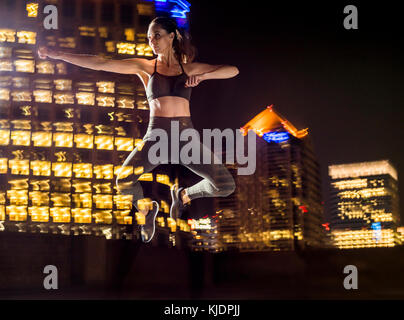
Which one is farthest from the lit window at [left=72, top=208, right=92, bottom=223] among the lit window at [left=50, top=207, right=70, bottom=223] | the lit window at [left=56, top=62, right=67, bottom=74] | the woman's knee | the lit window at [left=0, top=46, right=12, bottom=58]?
the woman's knee

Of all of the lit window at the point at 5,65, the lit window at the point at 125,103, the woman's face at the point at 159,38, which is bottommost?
the woman's face at the point at 159,38

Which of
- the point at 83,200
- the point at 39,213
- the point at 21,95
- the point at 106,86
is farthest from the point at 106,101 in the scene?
the point at 39,213

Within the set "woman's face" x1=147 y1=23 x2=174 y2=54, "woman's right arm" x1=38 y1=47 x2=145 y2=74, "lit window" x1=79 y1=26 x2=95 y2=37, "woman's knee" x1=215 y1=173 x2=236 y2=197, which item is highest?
"lit window" x1=79 y1=26 x2=95 y2=37

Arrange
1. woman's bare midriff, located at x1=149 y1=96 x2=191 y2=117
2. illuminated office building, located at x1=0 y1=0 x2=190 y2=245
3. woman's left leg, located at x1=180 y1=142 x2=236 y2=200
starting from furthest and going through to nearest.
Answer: illuminated office building, located at x1=0 y1=0 x2=190 y2=245 → woman's bare midriff, located at x1=149 y1=96 x2=191 y2=117 → woman's left leg, located at x1=180 y1=142 x2=236 y2=200

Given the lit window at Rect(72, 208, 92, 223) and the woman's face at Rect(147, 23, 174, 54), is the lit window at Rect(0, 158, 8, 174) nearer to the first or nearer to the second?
the lit window at Rect(72, 208, 92, 223)

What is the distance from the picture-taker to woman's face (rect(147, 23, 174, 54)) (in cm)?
938

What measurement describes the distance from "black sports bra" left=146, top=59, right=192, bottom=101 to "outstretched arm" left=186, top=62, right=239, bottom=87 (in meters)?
0.24

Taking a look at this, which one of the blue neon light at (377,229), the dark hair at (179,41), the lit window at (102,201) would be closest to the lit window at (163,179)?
the lit window at (102,201)

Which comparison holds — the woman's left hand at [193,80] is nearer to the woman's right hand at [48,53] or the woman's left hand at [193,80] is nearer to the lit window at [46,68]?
the woman's right hand at [48,53]

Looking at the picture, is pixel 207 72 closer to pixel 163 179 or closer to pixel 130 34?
pixel 130 34

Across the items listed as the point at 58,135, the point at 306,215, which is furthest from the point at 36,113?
the point at 306,215

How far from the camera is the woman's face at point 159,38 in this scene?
9.38 m

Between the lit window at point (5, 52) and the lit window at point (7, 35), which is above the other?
the lit window at point (7, 35)

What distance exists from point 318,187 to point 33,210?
100.0 meters
